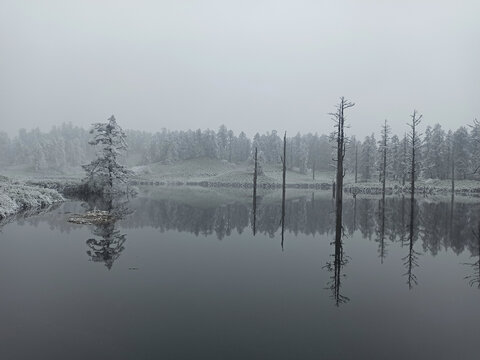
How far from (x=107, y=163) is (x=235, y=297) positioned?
39538 mm

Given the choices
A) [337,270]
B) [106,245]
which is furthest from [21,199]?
[337,270]

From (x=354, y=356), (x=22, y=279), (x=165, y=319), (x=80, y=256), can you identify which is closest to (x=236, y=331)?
(x=165, y=319)

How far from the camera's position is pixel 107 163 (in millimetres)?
45125

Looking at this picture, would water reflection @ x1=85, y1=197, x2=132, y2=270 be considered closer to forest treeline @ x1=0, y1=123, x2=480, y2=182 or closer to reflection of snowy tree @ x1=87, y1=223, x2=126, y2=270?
reflection of snowy tree @ x1=87, y1=223, x2=126, y2=270

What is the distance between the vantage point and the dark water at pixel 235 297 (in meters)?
7.00

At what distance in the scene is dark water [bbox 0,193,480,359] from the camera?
6996mm

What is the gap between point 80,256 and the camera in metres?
13.9

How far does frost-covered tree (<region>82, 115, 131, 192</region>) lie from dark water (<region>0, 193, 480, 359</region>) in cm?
2654

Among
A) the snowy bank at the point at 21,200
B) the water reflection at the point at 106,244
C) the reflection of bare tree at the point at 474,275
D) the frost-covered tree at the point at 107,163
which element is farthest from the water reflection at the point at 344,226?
the frost-covered tree at the point at 107,163

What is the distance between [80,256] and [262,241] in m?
8.50

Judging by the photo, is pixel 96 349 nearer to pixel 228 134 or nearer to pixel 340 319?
pixel 340 319

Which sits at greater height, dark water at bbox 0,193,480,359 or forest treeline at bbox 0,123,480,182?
forest treeline at bbox 0,123,480,182

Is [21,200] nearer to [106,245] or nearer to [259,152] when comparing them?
[106,245]

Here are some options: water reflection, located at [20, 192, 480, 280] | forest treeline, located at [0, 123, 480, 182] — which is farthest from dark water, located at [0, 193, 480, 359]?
forest treeline, located at [0, 123, 480, 182]
